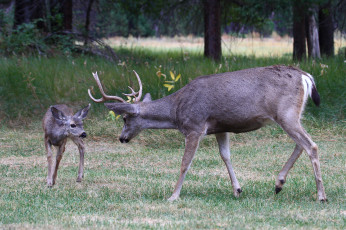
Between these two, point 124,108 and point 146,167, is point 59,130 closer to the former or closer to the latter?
point 124,108

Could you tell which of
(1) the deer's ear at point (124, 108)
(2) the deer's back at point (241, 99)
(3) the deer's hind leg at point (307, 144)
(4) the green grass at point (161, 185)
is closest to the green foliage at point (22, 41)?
(4) the green grass at point (161, 185)

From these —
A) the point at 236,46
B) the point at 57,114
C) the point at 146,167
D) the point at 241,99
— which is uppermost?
the point at 241,99

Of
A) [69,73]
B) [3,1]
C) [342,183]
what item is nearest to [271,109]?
[342,183]

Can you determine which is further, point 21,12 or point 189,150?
point 21,12

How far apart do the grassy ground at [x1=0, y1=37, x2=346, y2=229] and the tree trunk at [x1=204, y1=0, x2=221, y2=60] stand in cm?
231

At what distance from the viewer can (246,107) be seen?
22.8 feet

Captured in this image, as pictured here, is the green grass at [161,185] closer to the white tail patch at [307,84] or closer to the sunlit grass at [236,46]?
the white tail patch at [307,84]

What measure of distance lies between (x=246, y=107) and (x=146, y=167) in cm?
310

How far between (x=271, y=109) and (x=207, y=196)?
4.37 ft

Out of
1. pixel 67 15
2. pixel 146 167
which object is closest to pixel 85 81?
pixel 146 167

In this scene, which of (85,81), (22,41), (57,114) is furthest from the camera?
(22,41)

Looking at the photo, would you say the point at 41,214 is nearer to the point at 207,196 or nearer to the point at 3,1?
the point at 207,196

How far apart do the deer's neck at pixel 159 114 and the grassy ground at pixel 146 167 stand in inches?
33.4

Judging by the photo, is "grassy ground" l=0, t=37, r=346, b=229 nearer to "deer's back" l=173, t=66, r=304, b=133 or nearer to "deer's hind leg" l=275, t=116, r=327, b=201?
"deer's hind leg" l=275, t=116, r=327, b=201
